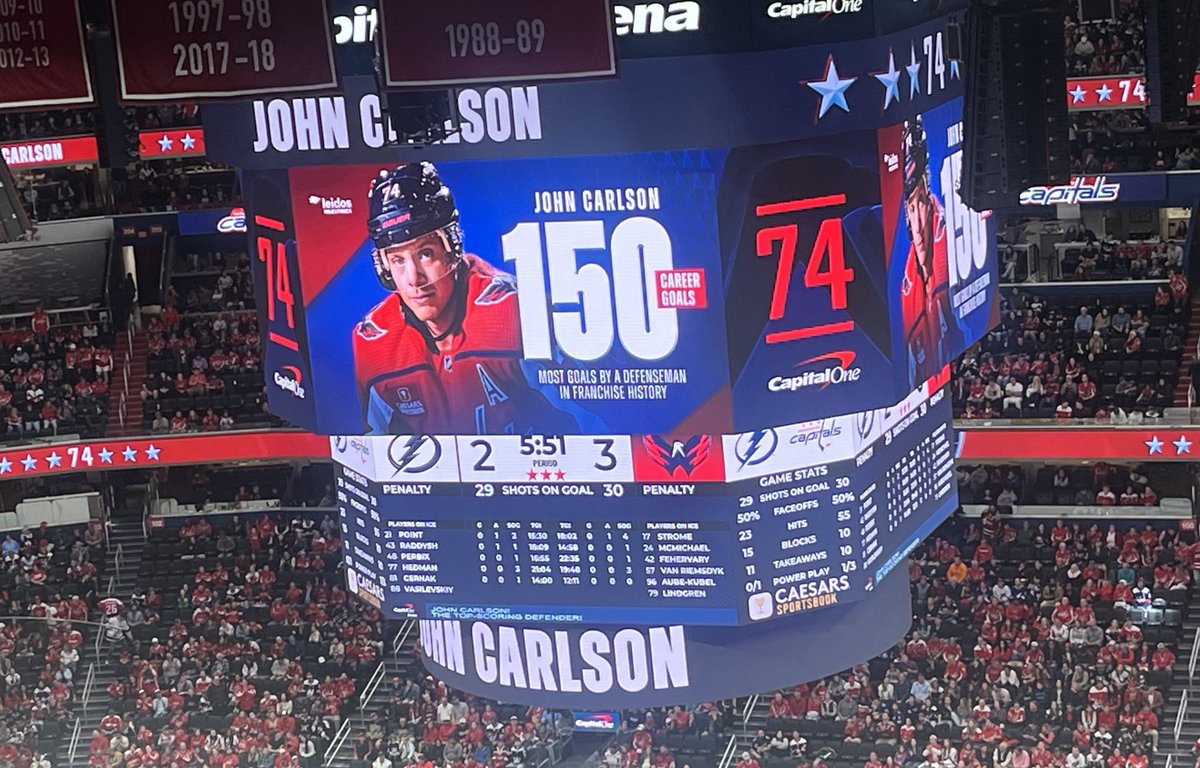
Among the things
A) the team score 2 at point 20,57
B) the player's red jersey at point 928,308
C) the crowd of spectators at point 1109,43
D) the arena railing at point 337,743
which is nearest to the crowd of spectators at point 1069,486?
the crowd of spectators at point 1109,43

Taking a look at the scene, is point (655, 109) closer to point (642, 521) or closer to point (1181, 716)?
point (642, 521)

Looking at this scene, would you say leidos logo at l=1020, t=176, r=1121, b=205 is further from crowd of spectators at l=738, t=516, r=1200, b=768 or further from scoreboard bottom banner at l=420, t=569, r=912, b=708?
scoreboard bottom banner at l=420, t=569, r=912, b=708

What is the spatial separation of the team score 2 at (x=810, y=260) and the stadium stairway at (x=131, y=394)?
738 inches

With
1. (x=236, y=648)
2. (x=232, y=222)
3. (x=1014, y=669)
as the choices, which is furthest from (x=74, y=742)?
(x=1014, y=669)

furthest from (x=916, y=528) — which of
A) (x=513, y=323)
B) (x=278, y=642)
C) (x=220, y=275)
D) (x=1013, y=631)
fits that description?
(x=220, y=275)

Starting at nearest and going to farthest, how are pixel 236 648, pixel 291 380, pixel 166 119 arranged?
pixel 291 380, pixel 236 648, pixel 166 119

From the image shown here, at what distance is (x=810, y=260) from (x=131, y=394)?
20325 millimetres

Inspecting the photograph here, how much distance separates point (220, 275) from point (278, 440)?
5985 mm

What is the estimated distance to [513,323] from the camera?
1720cm

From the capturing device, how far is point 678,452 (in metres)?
17.9

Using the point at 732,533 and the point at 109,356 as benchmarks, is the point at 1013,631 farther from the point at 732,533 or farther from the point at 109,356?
the point at 109,356

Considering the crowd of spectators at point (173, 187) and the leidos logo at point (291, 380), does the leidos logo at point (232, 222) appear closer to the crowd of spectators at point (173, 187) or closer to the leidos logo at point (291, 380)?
the crowd of spectators at point (173, 187)

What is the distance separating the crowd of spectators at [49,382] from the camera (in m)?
33.4

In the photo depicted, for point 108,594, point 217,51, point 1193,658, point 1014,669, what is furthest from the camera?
point 108,594
